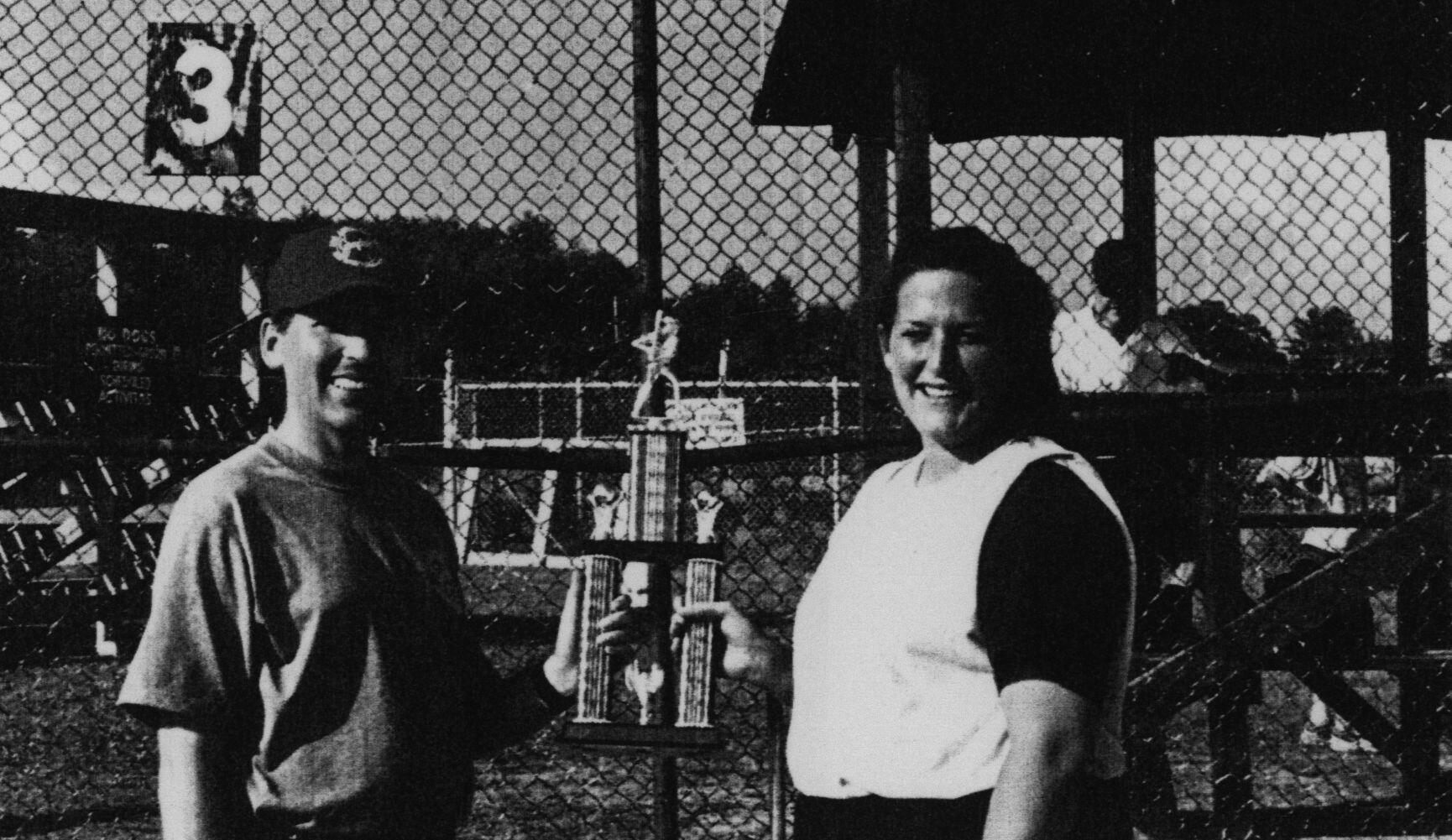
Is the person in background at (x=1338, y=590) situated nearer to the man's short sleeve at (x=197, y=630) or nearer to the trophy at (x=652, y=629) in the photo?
the trophy at (x=652, y=629)

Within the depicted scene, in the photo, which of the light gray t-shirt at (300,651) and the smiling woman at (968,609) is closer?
the smiling woman at (968,609)

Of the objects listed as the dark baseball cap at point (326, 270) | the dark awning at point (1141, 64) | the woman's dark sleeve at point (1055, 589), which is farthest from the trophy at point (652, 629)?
the dark awning at point (1141, 64)

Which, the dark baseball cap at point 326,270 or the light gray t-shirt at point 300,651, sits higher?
the dark baseball cap at point 326,270

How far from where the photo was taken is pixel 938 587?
190 centimetres

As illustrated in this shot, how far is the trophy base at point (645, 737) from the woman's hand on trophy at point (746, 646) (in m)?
0.12

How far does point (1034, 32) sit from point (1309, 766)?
359 cm

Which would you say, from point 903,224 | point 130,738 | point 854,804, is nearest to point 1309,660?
point 903,224

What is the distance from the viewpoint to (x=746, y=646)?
92.0 inches

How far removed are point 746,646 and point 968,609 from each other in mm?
565

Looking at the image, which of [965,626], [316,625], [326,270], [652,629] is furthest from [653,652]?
[326,270]

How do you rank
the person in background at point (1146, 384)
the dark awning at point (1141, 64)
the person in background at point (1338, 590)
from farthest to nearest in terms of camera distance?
the dark awning at point (1141, 64), the person in background at point (1146, 384), the person in background at point (1338, 590)

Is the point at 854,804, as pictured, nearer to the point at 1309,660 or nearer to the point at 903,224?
the point at 903,224

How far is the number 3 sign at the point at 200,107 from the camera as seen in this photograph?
3848mm

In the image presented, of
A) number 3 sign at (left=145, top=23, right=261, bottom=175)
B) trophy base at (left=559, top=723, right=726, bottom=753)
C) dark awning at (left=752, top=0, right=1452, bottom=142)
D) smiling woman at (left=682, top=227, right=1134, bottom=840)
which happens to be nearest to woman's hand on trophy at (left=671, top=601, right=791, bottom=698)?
Result: smiling woman at (left=682, top=227, right=1134, bottom=840)
